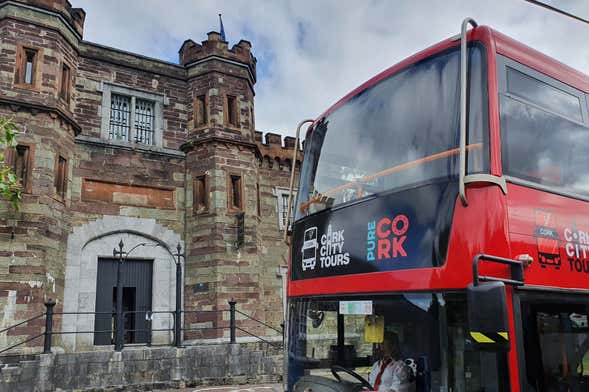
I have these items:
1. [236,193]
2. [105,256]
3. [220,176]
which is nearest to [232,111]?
[220,176]

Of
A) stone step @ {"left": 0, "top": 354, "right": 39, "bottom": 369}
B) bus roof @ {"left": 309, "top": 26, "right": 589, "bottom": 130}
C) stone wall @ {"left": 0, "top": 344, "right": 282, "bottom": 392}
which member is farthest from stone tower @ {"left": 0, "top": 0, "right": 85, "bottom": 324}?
bus roof @ {"left": 309, "top": 26, "right": 589, "bottom": 130}

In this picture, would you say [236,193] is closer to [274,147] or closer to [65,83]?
[274,147]

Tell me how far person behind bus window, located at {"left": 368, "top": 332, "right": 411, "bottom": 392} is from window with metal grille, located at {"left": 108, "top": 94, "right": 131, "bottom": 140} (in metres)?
14.1

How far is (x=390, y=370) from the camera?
3852 mm

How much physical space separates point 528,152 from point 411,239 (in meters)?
1.11

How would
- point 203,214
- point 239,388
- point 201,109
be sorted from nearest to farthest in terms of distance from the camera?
point 239,388
point 203,214
point 201,109

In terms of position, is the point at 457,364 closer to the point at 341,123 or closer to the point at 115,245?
the point at 341,123

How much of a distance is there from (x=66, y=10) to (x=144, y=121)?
3.85 meters

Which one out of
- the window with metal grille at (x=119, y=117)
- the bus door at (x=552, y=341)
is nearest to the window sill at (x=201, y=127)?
Answer: the window with metal grille at (x=119, y=117)

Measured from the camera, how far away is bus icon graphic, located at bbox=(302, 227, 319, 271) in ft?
15.3

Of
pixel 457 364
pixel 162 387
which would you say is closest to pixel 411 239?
pixel 457 364

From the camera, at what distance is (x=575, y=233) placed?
13.0 feet

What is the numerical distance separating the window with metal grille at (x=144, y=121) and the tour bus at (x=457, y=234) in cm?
1314

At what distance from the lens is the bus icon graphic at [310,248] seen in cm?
468
